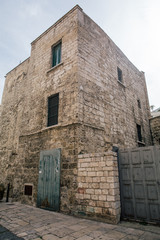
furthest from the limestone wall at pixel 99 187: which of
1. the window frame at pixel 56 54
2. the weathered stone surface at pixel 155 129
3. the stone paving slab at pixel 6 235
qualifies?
the weathered stone surface at pixel 155 129

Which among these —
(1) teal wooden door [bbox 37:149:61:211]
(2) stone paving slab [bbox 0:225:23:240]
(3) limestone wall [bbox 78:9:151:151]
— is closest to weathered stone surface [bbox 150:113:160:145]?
(3) limestone wall [bbox 78:9:151:151]

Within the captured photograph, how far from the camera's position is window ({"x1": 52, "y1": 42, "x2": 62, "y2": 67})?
788cm

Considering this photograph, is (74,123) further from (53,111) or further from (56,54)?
(56,54)

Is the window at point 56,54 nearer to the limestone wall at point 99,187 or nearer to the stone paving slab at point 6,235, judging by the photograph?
the limestone wall at point 99,187

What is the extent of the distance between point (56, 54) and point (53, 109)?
330cm

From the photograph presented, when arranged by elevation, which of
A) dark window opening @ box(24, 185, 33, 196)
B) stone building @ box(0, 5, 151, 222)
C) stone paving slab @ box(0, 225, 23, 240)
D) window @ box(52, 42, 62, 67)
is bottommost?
stone paving slab @ box(0, 225, 23, 240)

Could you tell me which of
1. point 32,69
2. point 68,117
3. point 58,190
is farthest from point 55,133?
point 32,69

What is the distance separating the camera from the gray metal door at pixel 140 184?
3998 millimetres

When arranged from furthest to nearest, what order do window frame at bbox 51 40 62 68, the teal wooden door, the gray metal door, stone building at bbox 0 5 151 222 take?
window frame at bbox 51 40 62 68, the teal wooden door, stone building at bbox 0 5 151 222, the gray metal door

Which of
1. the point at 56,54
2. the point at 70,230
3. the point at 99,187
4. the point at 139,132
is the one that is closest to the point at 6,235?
the point at 70,230

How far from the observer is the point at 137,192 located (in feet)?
14.0

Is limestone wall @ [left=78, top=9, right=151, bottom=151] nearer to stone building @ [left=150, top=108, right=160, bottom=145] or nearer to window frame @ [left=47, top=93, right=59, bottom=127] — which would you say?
stone building @ [left=150, top=108, right=160, bottom=145]

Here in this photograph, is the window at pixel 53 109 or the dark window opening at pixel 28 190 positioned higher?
the window at pixel 53 109

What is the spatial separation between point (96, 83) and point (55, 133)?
311 centimetres
